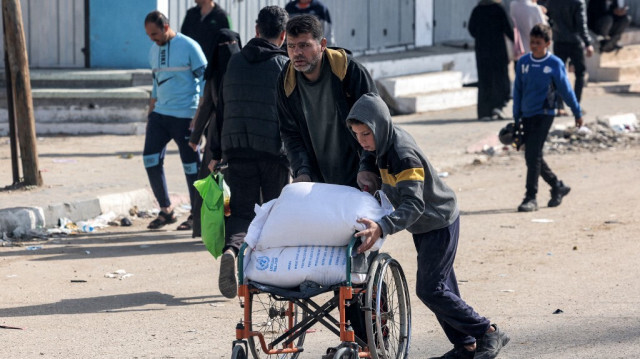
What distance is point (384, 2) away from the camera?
19484mm

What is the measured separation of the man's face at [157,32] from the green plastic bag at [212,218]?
2.87m

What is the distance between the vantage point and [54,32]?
1548 cm

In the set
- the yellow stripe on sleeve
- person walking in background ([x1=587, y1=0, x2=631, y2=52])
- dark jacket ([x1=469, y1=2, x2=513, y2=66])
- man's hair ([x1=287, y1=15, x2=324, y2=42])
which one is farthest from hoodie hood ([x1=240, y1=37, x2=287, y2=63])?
person walking in background ([x1=587, y1=0, x2=631, y2=52])

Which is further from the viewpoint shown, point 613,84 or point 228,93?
point 613,84

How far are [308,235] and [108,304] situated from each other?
264 cm

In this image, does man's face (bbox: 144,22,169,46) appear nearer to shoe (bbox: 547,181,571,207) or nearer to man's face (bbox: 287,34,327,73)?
shoe (bbox: 547,181,571,207)

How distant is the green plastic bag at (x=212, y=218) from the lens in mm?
6922

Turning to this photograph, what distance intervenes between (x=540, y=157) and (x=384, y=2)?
31.0ft

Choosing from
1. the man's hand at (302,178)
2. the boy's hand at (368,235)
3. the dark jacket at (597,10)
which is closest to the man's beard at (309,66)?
the man's hand at (302,178)

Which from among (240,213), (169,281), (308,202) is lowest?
(169,281)

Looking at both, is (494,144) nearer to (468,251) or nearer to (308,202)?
(468,251)

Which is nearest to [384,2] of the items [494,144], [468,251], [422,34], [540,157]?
[422,34]

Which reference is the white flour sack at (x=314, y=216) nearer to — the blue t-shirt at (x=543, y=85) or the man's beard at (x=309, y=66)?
the man's beard at (x=309, y=66)

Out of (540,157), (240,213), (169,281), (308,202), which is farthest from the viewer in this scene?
(540,157)
